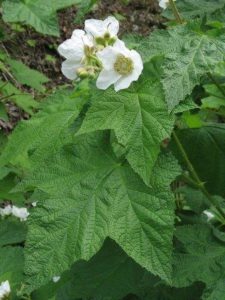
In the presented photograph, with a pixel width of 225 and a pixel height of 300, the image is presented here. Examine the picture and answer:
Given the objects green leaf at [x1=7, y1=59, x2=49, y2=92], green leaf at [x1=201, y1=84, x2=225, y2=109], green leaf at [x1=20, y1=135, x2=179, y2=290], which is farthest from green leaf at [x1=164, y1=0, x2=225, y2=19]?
green leaf at [x1=7, y1=59, x2=49, y2=92]

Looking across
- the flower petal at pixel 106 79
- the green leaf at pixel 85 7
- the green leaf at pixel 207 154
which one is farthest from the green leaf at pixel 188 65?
the green leaf at pixel 207 154

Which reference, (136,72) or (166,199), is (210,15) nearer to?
(136,72)

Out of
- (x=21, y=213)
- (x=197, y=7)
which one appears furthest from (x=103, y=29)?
(x=21, y=213)

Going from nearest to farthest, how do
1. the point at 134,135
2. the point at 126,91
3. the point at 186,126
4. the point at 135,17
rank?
the point at 134,135 < the point at 126,91 < the point at 186,126 < the point at 135,17

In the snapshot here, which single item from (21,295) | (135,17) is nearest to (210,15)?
(21,295)

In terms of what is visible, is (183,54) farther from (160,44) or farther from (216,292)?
(216,292)

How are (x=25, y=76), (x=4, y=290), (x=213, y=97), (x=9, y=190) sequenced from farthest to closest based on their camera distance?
(x=25, y=76), (x=9, y=190), (x=4, y=290), (x=213, y=97)

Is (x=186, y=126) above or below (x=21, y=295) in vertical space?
above
